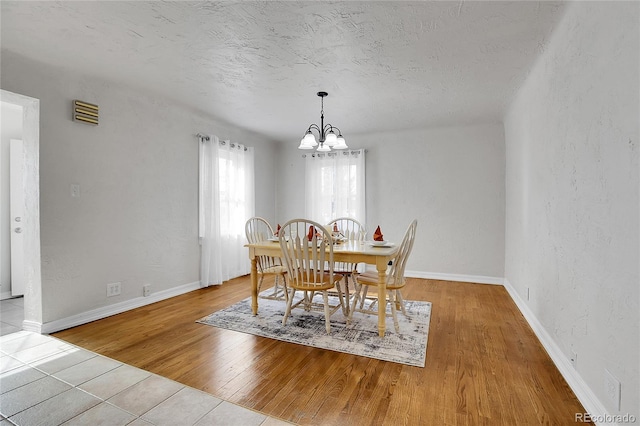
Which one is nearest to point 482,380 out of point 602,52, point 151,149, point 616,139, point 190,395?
point 616,139

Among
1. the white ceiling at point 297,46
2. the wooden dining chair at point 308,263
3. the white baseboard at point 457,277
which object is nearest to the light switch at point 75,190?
the white ceiling at point 297,46

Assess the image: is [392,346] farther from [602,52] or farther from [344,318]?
[602,52]

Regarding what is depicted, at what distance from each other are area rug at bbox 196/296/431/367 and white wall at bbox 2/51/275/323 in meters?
1.12

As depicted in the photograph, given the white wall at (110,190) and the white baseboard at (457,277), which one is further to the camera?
the white baseboard at (457,277)

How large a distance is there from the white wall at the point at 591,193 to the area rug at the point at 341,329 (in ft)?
3.22

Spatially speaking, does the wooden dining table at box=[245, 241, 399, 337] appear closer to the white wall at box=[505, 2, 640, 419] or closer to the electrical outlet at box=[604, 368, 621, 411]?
the white wall at box=[505, 2, 640, 419]

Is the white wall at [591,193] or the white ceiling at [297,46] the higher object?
the white ceiling at [297,46]

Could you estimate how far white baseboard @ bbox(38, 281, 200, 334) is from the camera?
2.70m

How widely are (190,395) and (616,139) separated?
2.59 meters

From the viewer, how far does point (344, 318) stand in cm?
303

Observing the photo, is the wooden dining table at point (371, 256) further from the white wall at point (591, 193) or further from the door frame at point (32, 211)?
the door frame at point (32, 211)

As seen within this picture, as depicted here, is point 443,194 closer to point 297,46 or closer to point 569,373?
point 569,373

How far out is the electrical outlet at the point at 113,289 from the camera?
3.15 metres

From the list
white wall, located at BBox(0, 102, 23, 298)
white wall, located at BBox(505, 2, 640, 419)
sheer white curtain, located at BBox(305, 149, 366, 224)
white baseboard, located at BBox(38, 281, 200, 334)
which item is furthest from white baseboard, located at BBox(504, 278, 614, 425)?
white wall, located at BBox(0, 102, 23, 298)
